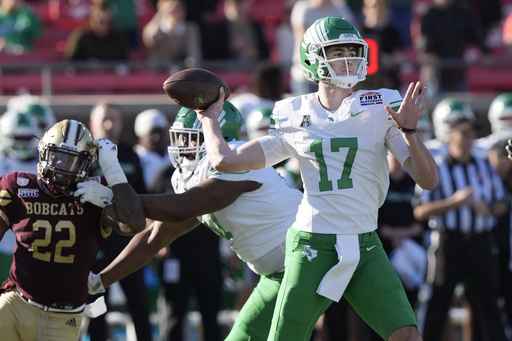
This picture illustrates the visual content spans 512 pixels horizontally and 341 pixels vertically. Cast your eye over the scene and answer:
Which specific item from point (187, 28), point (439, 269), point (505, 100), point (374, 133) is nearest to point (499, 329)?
point (439, 269)

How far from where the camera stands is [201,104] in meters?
4.34

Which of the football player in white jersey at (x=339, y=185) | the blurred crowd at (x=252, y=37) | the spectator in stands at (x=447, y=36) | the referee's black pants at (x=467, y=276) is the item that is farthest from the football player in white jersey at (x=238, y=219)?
the spectator in stands at (x=447, y=36)

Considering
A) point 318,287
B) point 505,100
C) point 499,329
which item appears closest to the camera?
point 318,287

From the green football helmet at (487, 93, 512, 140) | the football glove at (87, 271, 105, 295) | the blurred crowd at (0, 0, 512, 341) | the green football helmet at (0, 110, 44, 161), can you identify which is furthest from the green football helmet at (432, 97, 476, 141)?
the football glove at (87, 271, 105, 295)

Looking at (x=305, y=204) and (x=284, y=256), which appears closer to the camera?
(x=305, y=204)

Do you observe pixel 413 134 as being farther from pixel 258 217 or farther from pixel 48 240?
pixel 48 240

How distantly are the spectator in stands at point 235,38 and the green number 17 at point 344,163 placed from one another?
557 cm

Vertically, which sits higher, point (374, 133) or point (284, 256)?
point (374, 133)

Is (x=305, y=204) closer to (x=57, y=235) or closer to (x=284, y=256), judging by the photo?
(x=284, y=256)

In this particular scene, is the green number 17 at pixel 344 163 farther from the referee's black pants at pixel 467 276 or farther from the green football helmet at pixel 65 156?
the referee's black pants at pixel 467 276

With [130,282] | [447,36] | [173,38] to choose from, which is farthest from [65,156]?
[447,36]

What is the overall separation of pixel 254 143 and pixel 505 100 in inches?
166

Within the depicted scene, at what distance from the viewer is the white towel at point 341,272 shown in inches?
159

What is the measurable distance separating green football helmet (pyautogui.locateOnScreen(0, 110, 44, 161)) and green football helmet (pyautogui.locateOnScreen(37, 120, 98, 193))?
2.06 meters
